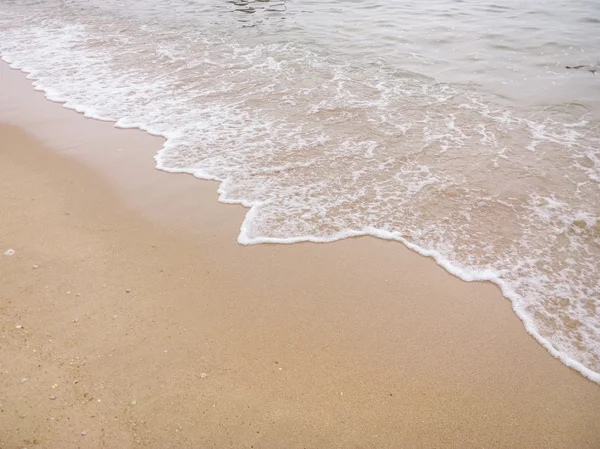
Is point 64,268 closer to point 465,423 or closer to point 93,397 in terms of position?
point 93,397

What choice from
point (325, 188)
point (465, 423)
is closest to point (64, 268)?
point (325, 188)

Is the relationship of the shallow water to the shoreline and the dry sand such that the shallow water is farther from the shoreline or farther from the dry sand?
the dry sand

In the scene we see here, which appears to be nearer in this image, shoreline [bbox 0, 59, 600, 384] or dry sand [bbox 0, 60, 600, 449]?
dry sand [bbox 0, 60, 600, 449]

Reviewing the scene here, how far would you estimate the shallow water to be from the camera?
Answer: 4184mm

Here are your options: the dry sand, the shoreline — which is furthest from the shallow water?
the dry sand

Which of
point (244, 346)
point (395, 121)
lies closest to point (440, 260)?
point (244, 346)

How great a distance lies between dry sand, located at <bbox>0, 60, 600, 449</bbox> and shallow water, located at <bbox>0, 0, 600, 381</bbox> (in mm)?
384

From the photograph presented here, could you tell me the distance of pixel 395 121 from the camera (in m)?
6.52

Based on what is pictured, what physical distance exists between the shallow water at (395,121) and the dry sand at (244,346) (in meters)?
0.38

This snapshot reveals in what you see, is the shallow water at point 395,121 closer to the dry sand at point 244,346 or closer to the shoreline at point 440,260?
the shoreline at point 440,260

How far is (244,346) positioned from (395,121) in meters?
4.59

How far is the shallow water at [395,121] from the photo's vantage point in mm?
4184

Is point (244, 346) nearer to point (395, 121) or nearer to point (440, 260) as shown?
point (440, 260)

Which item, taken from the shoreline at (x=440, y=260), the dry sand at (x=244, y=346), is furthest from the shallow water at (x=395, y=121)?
the dry sand at (x=244, y=346)
